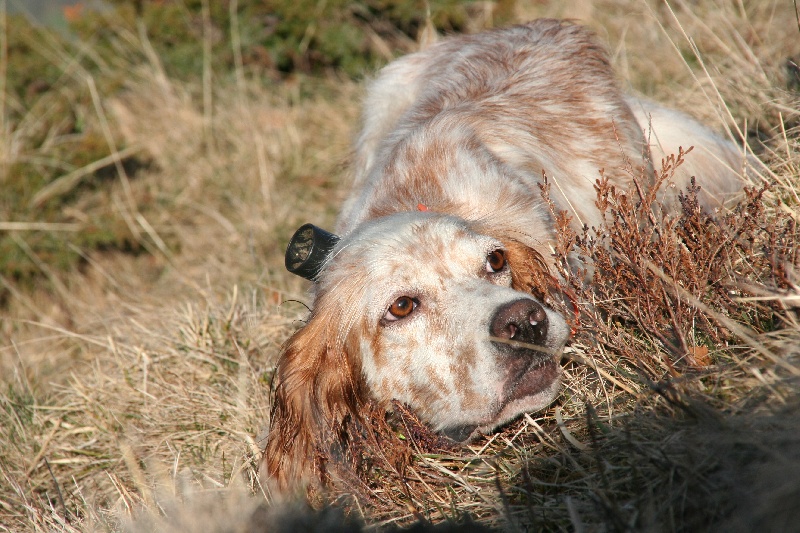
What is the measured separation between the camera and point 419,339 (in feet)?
8.38

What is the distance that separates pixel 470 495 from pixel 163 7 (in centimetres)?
568

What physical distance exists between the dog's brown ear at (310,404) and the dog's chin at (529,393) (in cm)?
51

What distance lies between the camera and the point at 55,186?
5434 millimetres

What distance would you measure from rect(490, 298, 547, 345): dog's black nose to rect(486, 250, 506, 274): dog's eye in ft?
1.13

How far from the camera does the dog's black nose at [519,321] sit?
2.33m

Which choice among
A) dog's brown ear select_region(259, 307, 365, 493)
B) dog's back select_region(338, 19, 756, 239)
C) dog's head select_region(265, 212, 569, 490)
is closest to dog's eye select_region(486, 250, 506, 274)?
dog's head select_region(265, 212, 569, 490)

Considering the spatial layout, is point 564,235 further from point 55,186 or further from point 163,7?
point 163,7

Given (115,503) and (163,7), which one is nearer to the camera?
(115,503)

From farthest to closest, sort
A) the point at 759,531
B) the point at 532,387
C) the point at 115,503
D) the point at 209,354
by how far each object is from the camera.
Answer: the point at 209,354, the point at 115,503, the point at 532,387, the point at 759,531

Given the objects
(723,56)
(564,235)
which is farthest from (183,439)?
(723,56)

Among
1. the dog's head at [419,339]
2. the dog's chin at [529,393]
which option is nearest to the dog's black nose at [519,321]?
the dog's head at [419,339]

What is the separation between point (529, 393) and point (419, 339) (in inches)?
15.9

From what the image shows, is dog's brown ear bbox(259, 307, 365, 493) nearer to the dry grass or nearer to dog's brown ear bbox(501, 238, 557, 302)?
the dry grass

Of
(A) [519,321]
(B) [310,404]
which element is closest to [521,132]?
(A) [519,321]
